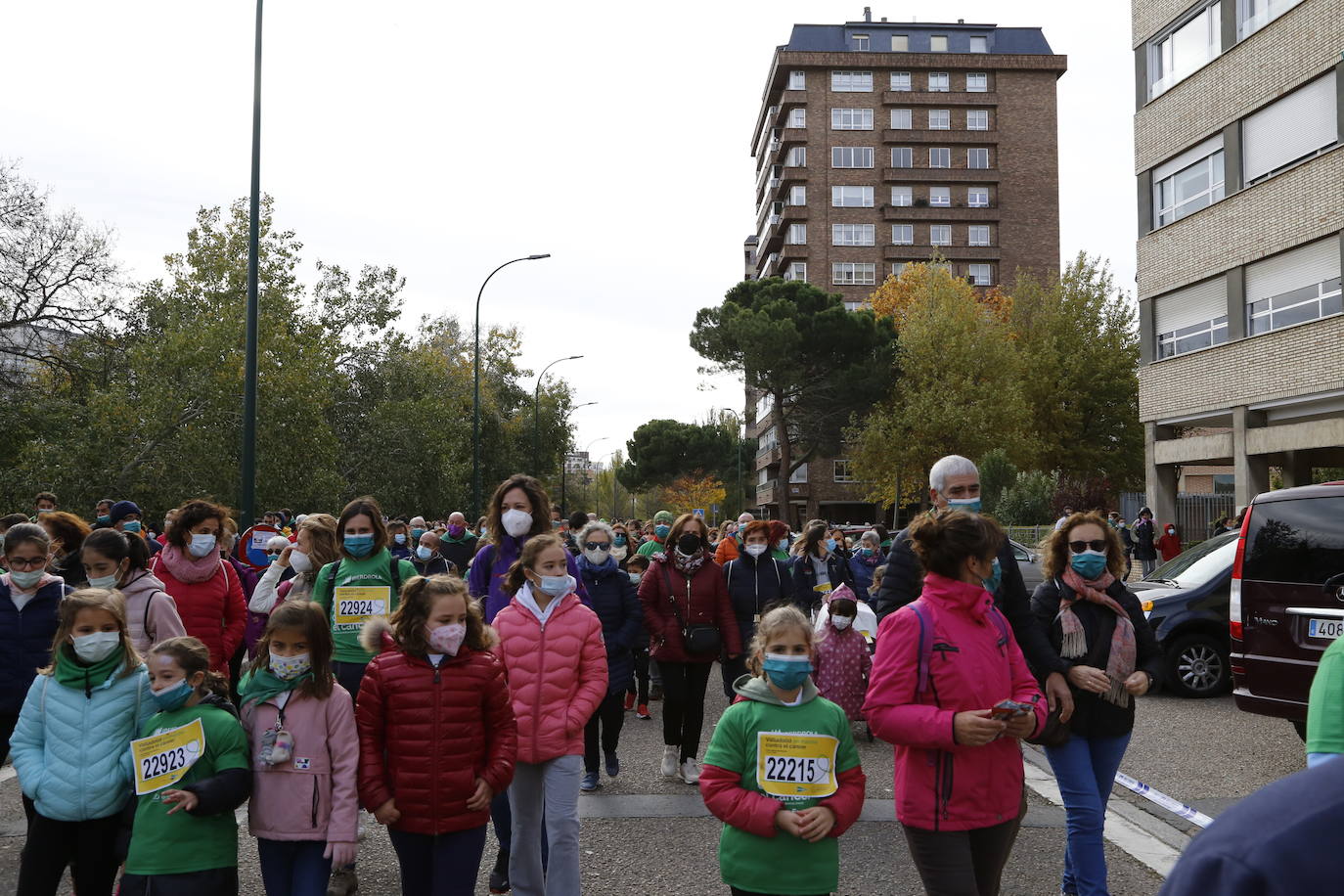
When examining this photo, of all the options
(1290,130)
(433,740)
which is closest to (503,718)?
(433,740)

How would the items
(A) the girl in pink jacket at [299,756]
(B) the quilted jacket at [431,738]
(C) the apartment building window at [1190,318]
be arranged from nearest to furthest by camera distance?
(A) the girl in pink jacket at [299,756] < (B) the quilted jacket at [431,738] < (C) the apartment building window at [1190,318]

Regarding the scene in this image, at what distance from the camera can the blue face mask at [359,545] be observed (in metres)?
6.28

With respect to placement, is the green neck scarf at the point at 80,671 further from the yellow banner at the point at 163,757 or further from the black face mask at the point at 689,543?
the black face mask at the point at 689,543

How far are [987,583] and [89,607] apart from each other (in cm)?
347

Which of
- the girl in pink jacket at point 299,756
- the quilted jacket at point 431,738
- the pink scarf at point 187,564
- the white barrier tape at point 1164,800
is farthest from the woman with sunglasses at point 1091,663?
the pink scarf at point 187,564

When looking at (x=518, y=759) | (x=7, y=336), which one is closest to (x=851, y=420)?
(x=7, y=336)

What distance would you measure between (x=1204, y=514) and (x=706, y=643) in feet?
108

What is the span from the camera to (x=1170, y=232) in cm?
2941

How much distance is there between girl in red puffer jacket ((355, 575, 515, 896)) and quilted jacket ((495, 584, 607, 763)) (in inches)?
19.9

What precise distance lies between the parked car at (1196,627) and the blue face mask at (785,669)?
28.8 feet

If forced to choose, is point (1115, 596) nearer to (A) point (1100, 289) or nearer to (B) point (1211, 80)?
(B) point (1211, 80)

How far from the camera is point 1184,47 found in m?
28.9

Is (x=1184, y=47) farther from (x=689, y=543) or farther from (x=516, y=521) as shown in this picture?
(x=516, y=521)

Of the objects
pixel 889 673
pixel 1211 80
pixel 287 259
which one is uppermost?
pixel 1211 80
